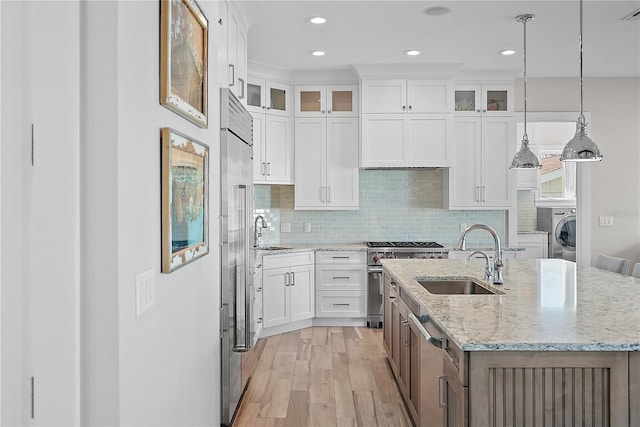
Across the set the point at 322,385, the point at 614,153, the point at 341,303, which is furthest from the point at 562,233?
the point at 322,385

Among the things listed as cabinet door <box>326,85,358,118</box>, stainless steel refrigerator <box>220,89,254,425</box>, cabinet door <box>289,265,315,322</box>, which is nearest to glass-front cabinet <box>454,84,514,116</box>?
cabinet door <box>326,85,358,118</box>

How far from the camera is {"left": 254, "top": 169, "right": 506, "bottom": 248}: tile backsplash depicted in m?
5.85

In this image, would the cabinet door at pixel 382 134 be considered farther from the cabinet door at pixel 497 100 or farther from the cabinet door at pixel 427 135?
the cabinet door at pixel 497 100

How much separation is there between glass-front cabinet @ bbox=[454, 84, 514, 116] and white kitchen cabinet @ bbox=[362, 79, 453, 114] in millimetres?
222

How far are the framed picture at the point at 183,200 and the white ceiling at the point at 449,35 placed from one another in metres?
1.92

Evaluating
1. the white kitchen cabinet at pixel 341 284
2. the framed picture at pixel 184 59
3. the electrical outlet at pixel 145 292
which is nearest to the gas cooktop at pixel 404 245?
the white kitchen cabinet at pixel 341 284

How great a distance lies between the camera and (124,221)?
1327 millimetres

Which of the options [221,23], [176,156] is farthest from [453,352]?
[221,23]

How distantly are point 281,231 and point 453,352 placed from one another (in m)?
4.04

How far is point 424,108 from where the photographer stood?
17.8ft

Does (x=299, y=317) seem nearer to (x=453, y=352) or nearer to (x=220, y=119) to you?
(x=220, y=119)

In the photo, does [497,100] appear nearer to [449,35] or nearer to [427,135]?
[427,135]

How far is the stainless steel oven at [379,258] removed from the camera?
531 centimetres

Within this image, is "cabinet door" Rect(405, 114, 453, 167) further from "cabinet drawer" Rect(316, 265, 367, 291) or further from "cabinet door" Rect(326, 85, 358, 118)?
"cabinet drawer" Rect(316, 265, 367, 291)
